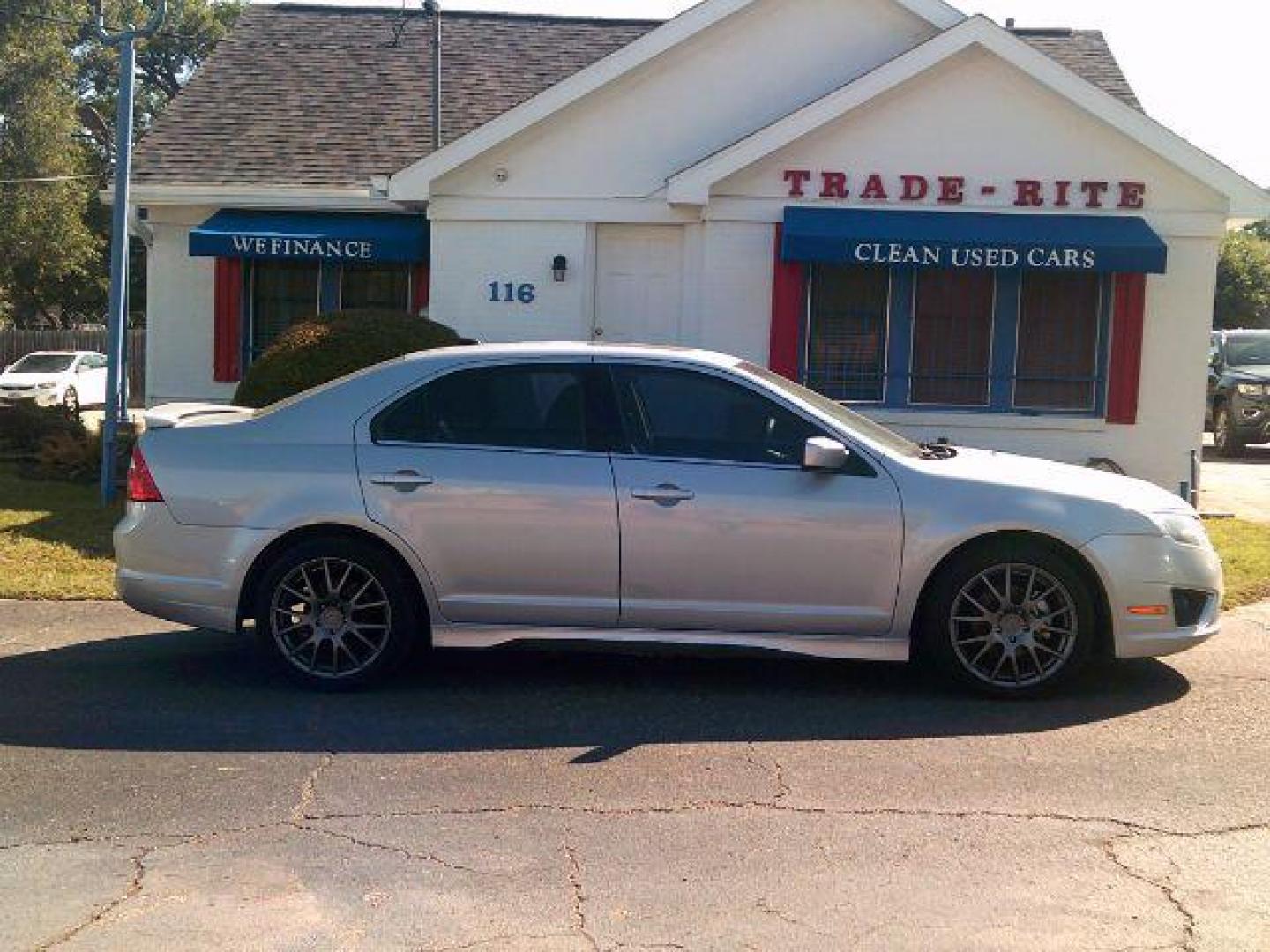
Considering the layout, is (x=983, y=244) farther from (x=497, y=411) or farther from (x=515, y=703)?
(x=515, y=703)

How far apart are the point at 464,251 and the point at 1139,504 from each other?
29.1ft

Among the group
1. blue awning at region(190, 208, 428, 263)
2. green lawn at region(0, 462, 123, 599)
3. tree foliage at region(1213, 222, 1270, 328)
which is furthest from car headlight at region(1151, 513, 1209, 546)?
tree foliage at region(1213, 222, 1270, 328)

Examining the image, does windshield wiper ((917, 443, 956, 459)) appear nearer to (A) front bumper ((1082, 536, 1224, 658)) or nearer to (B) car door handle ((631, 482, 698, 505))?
(A) front bumper ((1082, 536, 1224, 658))

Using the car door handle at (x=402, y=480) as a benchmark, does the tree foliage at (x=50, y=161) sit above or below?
above

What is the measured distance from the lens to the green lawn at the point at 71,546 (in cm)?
945

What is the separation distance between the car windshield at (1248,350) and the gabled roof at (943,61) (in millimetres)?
9700

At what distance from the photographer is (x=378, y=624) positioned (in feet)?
22.5

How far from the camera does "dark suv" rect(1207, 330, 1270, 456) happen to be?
21.5 meters

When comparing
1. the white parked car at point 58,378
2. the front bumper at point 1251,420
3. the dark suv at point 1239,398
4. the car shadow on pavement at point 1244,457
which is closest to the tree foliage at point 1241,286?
the car shadow on pavement at point 1244,457

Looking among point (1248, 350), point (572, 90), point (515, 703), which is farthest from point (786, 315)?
point (1248, 350)

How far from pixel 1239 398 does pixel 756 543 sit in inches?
670

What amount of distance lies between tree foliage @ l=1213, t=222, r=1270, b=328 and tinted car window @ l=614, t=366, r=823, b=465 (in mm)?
35040

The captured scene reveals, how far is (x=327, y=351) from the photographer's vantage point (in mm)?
11719

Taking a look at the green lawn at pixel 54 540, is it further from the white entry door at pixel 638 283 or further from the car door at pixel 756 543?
the white entry door at pixel 638 283
